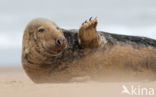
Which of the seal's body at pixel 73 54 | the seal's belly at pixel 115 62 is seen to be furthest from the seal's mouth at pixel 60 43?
the seal's belly at pixel 115 62

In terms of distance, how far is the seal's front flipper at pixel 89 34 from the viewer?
9.23 m

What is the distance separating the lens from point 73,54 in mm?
9336

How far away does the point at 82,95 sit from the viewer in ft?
18.6

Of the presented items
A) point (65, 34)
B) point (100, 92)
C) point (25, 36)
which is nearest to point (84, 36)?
point (65, 34)

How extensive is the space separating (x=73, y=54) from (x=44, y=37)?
96cm

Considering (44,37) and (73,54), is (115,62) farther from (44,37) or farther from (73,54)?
(44,37)

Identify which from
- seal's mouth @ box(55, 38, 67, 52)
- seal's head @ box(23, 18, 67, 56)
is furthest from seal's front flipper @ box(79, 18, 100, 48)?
seal's mouth @ box(55, 38, 67, 52)

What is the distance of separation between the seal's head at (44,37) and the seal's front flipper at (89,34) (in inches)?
24.7

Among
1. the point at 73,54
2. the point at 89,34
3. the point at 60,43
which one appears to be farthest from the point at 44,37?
the point at 89,34

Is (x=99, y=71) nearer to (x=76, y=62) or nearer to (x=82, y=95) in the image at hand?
(x=76, y=62)

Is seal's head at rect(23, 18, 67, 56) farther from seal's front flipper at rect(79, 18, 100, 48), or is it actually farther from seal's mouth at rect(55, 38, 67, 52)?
seal's front flipper at rect(79, 18, 100, 48)

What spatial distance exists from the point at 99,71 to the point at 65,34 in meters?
1.41

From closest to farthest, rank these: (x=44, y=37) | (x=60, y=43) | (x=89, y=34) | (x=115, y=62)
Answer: (x=60, y=43), (x=44, y=37), (x=89, y=34), (x=115, y=62)

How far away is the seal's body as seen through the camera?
8961mm
